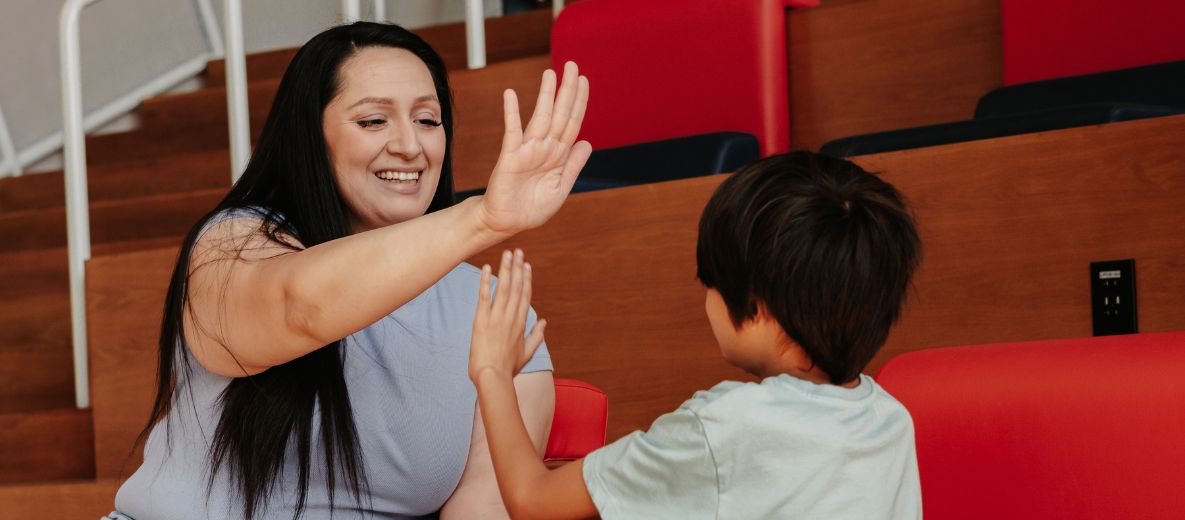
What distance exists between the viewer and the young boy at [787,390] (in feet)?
2.77

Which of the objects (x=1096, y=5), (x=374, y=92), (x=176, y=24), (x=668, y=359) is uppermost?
(x=176, y=24)

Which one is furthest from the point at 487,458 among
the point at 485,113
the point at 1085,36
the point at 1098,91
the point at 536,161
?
Result: the point at 485,113

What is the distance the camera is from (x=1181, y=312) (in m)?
1.47

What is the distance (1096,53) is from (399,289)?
57.7 inches

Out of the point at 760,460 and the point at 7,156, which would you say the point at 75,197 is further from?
the point at 760,460

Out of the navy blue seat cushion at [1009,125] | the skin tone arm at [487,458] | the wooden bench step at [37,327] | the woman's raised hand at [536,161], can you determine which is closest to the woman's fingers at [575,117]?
the woman's raised hand at [536,161]

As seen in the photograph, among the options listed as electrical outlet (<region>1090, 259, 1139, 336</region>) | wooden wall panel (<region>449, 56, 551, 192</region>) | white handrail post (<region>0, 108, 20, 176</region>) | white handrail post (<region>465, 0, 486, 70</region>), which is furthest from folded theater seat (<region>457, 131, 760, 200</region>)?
white handrail post (<region>0, 108, 20, 176</region>)

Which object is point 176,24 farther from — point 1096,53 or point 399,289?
point 399,289

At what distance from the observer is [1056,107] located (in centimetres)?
169

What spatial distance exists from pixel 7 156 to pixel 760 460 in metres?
3.20

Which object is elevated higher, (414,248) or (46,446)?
(414,248)

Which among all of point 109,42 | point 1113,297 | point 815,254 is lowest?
point 1113,297

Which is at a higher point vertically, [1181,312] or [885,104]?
[885,104]

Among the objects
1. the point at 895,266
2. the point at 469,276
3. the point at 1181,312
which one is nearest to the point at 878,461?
the point at 895,266
